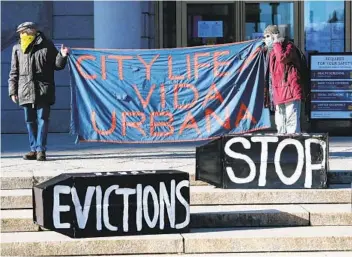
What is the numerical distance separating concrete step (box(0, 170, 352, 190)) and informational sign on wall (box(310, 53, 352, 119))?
4.92 meters

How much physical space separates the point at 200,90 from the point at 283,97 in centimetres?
117

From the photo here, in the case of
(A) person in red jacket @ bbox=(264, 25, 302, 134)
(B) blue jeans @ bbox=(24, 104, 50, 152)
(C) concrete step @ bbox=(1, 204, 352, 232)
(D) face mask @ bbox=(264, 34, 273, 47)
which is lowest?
(C) concrete step @ bbox=(1, 204, 352, 232)

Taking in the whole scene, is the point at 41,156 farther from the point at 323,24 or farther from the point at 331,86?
the point at 323,24

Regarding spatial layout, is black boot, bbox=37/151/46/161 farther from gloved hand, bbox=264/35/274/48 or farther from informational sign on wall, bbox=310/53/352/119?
informational sign on wall, bbox=310/53/352/119

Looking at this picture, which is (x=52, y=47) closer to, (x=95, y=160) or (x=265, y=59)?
(x=95, y=160)

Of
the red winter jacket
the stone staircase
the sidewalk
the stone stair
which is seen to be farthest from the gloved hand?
the stone staircase

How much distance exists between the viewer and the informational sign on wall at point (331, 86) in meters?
13.2

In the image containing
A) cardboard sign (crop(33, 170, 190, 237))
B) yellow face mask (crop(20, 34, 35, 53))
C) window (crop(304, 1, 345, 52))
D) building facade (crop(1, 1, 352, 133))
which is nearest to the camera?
cardboard sign (crop(33, 170, 190, 237))

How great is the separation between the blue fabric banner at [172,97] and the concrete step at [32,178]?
66.1 inches

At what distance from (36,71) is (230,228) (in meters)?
3.59

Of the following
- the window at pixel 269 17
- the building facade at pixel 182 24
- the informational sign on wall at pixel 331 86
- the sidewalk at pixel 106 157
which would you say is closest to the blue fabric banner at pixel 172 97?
the sidewalk at pixel 106 157

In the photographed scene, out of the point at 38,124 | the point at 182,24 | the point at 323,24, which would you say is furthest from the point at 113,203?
the point at 323,24

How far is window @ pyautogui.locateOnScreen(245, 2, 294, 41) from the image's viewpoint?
48.2 ft

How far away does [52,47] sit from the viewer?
988cm
